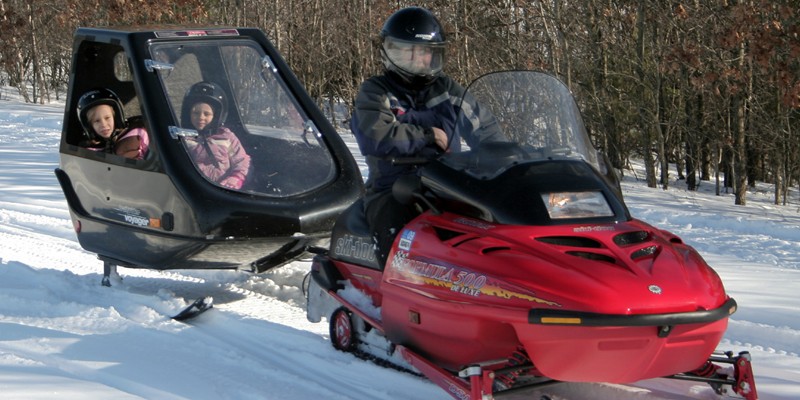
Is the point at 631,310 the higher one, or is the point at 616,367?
the point at 631,310

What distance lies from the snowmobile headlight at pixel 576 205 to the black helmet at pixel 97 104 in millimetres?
4062

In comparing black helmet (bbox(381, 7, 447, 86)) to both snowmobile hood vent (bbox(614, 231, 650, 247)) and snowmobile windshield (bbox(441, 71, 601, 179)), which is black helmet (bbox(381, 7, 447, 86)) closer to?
snowmobile windshield (bbox(441, 71, 601, 179))

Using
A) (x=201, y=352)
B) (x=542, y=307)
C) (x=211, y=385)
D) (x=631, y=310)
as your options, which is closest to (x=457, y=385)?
(x=542, y=307)

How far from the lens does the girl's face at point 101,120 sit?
22.2 feet

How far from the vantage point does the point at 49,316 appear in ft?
18.1

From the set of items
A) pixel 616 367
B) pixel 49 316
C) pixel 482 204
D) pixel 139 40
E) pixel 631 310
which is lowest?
pixel 49 316

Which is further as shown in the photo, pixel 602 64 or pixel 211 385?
pixel 602 64

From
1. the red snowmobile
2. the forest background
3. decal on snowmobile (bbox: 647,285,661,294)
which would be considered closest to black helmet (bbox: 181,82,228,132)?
the red snowmobile

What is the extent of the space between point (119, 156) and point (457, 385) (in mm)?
3493

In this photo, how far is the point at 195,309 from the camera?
219 inches

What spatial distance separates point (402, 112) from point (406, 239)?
957 mm

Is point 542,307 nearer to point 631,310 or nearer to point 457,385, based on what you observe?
point 631,310

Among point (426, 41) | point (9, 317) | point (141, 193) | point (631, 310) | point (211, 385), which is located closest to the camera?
point (631, 310)

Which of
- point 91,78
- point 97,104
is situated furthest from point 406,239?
point 91,78
